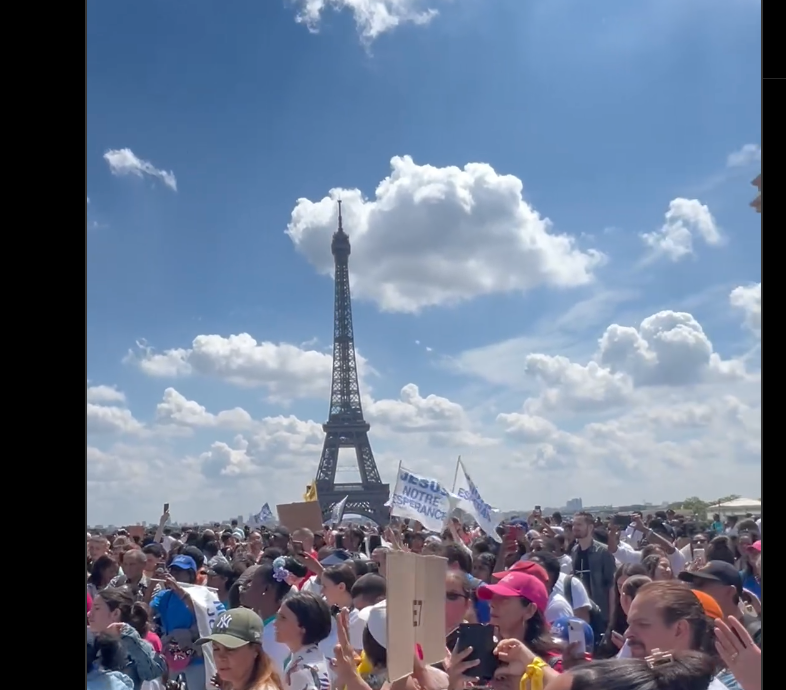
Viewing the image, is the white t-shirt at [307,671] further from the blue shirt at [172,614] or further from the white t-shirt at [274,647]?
the blue shirt at [172,614]

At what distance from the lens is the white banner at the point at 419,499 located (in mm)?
10766

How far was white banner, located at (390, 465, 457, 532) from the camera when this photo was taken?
35.3 feet

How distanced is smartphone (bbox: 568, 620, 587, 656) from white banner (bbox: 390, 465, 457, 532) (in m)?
5.05

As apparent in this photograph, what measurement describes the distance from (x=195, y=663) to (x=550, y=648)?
368 cm

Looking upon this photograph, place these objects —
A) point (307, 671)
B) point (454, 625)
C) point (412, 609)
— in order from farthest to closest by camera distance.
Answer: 1. point (454, 625)
2. point (307, 671)
3. point (412, 609)

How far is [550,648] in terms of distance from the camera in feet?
13.1

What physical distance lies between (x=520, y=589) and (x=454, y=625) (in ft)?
3.75

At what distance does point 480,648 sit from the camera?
358 centimetres

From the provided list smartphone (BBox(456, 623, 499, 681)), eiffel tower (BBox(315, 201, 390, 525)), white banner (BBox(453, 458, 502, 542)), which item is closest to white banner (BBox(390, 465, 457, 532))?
white banner (BBox(453, 458, 502, 542))

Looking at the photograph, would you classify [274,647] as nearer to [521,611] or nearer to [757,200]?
[521,611]

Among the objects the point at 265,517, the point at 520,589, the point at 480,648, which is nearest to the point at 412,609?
the point at 480,648
